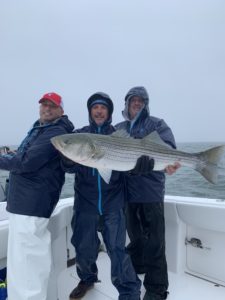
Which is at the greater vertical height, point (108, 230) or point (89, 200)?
point (89, 200)

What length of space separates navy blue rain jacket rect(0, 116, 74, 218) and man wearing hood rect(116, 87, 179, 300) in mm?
985

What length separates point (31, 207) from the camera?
318 centimetres

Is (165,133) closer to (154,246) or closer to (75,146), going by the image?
(75,146)

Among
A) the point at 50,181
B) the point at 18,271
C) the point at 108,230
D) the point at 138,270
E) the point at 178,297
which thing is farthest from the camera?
the point at 138,270

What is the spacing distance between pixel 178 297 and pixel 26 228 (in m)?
2.22

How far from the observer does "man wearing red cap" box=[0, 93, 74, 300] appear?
3062mm

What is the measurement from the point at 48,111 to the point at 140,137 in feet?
4.02

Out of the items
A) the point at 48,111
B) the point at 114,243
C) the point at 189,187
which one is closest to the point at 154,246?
the point at 114,243

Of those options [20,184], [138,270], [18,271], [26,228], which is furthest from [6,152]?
[138,270]

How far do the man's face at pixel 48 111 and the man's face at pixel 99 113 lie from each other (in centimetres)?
47

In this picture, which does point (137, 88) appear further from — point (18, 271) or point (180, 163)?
point (18, 271)

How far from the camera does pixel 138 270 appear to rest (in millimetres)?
4383

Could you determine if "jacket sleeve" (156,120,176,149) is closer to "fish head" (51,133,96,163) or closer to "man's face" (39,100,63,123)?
"fish head" (51,133,96,163)

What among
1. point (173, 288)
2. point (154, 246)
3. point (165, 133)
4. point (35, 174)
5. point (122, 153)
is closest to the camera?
point (35, 174)
